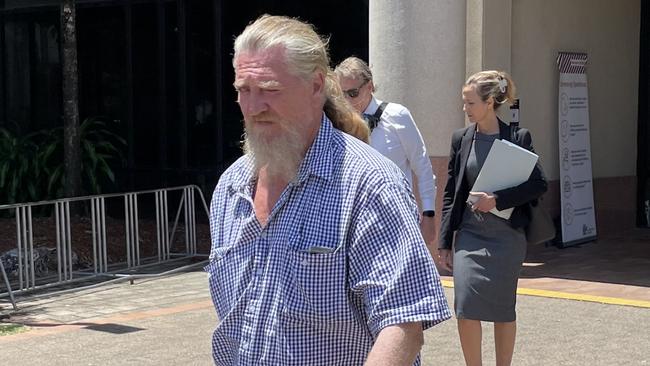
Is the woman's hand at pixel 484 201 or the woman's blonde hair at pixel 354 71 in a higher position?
the woman's blonde hair at pixel 354 71

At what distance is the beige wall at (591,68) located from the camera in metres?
11.0

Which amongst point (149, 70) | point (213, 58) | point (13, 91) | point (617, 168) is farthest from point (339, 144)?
point (13, 91)

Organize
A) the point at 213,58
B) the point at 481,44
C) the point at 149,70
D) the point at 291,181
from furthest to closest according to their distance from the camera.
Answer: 1. the point at 149,70
2. the point at 213,58
3. the point at 481,44
4. the point at 291,181

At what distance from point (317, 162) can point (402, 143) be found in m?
3.49

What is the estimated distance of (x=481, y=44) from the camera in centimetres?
1008

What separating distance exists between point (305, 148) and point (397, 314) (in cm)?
54

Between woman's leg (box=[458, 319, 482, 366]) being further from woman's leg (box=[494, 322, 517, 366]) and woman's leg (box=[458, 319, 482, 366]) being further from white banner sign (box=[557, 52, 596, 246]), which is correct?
white banner sign (box=[557, 52, 596, 246])

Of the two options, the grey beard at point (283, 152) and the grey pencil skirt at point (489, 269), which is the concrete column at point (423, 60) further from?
the grey beard at point (283, 152)

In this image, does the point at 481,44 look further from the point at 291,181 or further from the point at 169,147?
the point at 291,181

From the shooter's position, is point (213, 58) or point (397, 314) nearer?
point (397, 314)

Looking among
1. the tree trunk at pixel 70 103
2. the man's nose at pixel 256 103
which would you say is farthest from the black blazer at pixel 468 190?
the tree trunk at pixel 70 103

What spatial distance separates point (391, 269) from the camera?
2.55 meters

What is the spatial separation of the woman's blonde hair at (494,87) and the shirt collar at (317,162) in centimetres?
286

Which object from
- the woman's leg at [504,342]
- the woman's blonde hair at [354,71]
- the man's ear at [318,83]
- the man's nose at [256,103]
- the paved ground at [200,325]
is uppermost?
the woman's blonde hair at [354,71]
